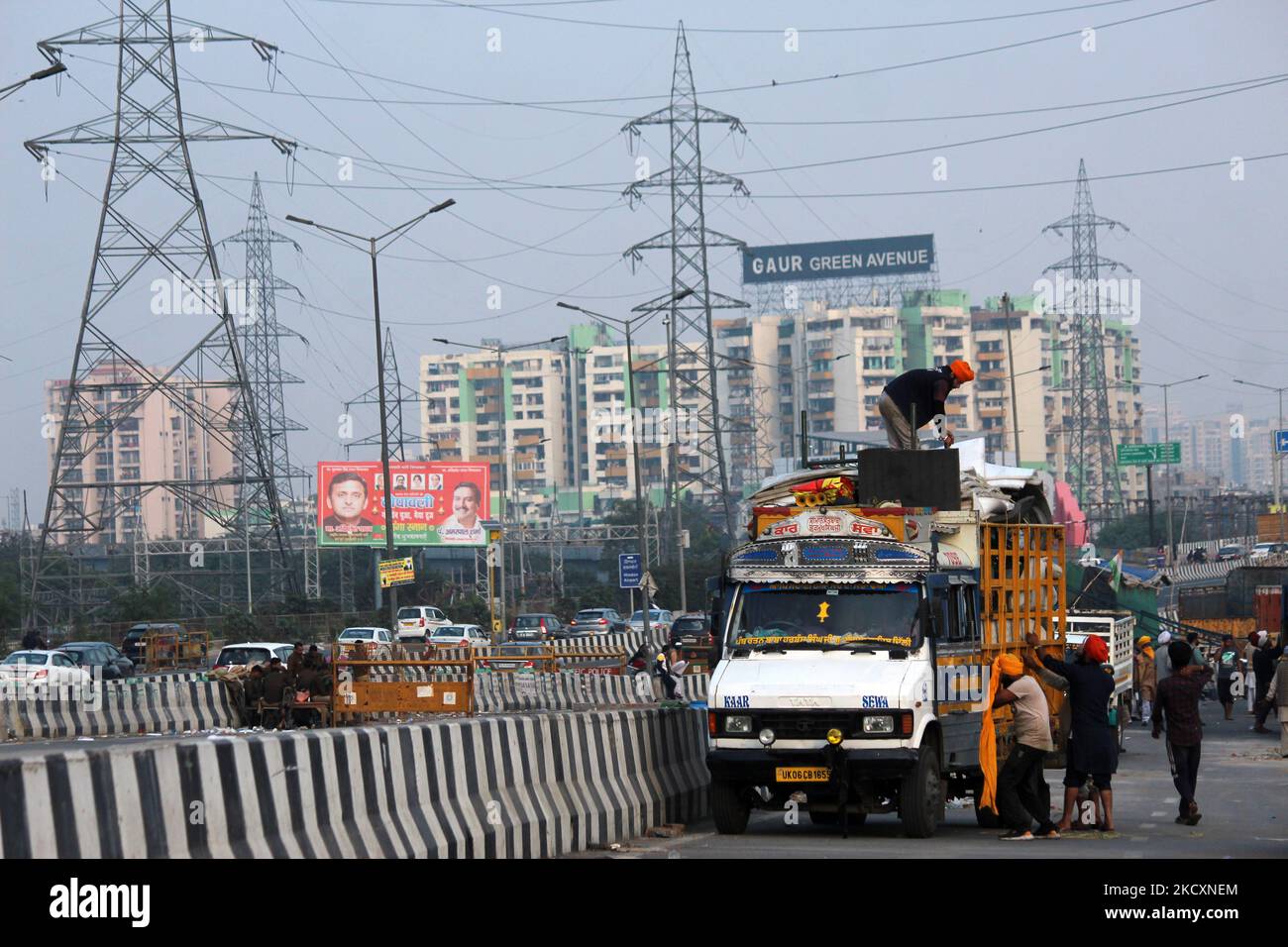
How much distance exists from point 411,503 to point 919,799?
219 feet

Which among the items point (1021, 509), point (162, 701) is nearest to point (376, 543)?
point (162, 701)

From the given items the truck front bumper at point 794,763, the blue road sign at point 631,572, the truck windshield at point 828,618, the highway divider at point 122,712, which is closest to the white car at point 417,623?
the blue road sign at point 631,572

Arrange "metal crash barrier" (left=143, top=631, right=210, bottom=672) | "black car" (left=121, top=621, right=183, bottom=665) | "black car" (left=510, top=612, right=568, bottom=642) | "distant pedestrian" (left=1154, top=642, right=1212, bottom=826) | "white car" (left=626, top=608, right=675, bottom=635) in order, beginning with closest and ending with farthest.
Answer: "distant pedestrian" (left=1154, top=642, right=1212, bottom=826) < "metal crash barrier" (left=143, top=631, right=210, bottom=672) < "black car" (left=121, top=621, right=183, bottom=665) < "white car" (left=626, top=608, right=675, bottom=635) < "black car" (left=510, top=612, right=568, bottom=642)

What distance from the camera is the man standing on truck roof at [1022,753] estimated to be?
15961 millimetres

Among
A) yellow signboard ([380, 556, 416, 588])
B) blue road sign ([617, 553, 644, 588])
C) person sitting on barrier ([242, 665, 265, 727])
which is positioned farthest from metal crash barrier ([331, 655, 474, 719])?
blue road sign ([617, 553, 644, 588])

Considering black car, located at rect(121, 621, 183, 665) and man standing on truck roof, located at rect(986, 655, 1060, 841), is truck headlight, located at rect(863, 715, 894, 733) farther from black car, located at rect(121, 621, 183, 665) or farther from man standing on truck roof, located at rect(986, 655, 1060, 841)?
black car, located at rect(121, 621, 183, 665)

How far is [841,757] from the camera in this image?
15289 mm

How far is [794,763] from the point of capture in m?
15.4

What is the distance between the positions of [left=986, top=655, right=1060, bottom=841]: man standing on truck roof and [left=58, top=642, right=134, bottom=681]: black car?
29.6 m

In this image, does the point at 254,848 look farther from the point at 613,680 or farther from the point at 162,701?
the point at 613,680

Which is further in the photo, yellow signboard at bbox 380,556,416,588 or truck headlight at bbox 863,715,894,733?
yellow signboard at bbox 380,556,416,588

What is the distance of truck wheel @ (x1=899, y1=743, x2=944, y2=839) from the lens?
50.5 ft

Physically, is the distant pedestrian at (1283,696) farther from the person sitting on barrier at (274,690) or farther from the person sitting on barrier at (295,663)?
the person sitting on barrier at (274,690)
